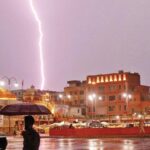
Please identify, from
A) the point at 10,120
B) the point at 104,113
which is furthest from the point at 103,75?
the point at 10,120

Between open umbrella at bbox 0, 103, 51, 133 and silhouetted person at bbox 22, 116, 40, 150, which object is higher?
open umbrella at bbox 0, 103, 51, 133

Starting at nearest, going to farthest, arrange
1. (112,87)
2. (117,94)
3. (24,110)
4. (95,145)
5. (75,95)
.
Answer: (24,110) < (95,145) < (117,94) < (112,87) < (75,95)

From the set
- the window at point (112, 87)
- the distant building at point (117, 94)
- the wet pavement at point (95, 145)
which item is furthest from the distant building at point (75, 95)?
the wet pavement at point (95, 145)

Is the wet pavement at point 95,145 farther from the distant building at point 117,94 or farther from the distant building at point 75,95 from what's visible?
the distant building at point 75,95

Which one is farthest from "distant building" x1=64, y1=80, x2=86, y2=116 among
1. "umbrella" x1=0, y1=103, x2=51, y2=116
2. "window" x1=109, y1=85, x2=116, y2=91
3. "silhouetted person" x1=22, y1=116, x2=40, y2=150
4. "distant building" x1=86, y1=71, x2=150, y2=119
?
"silhouetted person" x1=22, y1=116, x2=40, y2=150

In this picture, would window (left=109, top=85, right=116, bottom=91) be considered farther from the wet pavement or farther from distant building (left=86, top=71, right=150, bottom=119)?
the wet pavement

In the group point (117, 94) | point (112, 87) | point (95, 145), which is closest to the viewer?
point (95, 145)

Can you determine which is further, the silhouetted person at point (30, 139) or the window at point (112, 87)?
the window at point (112, 87)

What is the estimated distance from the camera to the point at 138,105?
341ft

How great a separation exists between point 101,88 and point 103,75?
3.84 metres

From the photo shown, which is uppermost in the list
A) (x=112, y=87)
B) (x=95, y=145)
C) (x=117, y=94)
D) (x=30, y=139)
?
(x=112, y=87)

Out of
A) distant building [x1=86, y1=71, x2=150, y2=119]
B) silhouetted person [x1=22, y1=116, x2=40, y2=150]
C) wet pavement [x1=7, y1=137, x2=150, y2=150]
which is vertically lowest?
wet pavement [x1=7, y1=137, x2=150, y2=150]

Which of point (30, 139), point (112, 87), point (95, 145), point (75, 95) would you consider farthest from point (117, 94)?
point (30, 139)

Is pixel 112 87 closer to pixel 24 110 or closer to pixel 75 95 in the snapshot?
pixel 75 95
